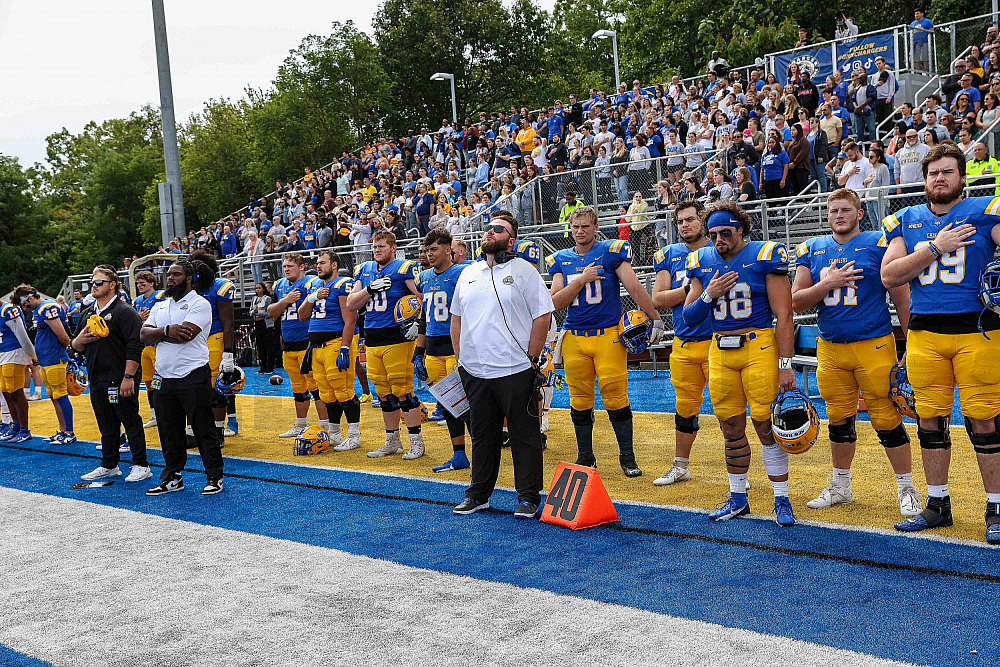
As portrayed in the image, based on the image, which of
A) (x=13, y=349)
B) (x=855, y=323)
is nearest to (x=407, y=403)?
(x=855, y=323)

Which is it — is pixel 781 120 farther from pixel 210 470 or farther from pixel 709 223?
pixel 210 470

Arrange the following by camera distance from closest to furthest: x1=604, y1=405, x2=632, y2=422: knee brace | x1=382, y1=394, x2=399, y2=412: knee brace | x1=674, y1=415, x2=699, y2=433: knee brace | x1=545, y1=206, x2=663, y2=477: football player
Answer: x1=674, y1=415, x2=699, y2=433: knee brace < x1=545, y1=206, x2=663, y2=477: football player < x1=604, y1=405, x2=632, y2=422: knee brace < x1=382, y1=394, x2=399, y2=412: knee brace

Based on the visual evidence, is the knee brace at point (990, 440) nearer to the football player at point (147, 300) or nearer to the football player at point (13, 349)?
the football player at point (147, 300)

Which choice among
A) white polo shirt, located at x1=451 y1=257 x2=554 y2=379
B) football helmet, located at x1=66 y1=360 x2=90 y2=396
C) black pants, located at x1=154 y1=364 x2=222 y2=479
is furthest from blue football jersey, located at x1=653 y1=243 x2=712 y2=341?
football helmet, located at x1=66 y1=360 x2=90 y2=396

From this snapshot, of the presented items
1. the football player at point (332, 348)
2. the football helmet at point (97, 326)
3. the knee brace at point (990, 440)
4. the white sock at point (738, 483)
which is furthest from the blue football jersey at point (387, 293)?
the knee brace at point (990, 440)

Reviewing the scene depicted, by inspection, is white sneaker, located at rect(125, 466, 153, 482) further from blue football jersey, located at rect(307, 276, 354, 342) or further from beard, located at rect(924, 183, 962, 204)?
beard, located at rect(924, 183, 962, 204)

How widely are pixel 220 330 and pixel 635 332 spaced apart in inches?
215

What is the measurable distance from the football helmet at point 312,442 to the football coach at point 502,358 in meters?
3.32

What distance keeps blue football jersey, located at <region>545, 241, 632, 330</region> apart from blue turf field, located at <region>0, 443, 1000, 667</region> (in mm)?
1554

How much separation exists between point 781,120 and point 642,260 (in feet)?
11.2

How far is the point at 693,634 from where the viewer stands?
4141mm

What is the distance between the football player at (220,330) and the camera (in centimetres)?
966

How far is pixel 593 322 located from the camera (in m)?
7.39

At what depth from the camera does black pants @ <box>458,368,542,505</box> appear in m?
6.49
